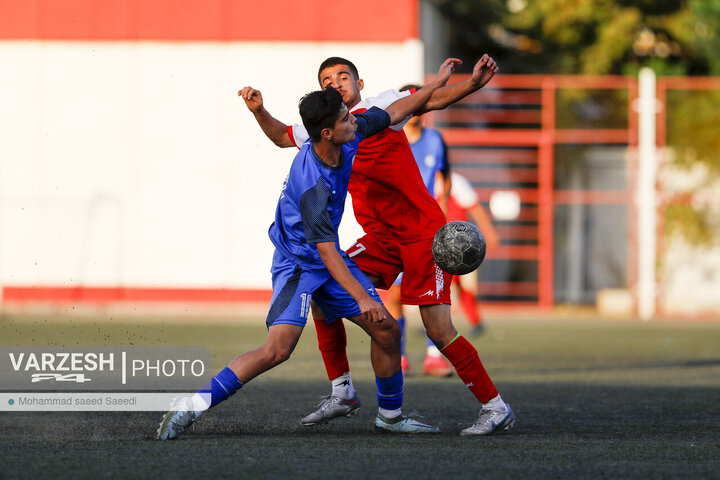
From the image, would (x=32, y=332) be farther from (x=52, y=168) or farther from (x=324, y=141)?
(x=324, y=141)

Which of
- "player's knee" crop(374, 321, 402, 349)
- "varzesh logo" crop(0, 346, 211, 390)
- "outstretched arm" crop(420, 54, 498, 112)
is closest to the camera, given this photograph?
"player's knee" crop(374, 321, 402, 349)

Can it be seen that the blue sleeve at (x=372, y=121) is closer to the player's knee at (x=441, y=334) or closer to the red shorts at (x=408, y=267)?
the red shorts at (x=408, y=267)

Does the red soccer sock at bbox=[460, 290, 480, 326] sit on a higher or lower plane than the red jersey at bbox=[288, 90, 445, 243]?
lower

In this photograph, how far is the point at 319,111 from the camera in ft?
17.9

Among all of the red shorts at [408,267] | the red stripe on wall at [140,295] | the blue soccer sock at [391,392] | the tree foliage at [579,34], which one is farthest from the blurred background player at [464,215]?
the tree foliage at [579,34]

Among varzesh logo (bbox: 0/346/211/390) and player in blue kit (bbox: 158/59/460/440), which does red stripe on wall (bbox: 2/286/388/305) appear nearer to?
varzesh logo (bbox: 0/346/211/390)

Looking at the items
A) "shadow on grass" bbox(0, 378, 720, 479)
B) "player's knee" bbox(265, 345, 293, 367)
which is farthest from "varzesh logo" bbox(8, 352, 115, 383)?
"player's knee" bbox(265, 345, 293, 367)

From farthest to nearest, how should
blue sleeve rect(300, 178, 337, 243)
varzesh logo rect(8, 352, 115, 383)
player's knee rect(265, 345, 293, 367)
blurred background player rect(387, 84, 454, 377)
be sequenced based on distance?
blurred background player rect(387, 84, 454, 377), varzesh logo rect(8, 352, 115, 383), player's knee rect(265, 345, 293, 367), blue sleeve rect(300, 178, 337, 243)

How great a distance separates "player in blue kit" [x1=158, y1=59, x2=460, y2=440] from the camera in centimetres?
547

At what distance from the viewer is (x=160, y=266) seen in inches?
774

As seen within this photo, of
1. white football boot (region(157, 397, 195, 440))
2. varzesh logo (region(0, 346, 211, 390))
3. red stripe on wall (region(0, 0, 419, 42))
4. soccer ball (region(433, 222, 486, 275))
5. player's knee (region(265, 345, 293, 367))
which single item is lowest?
varzesh logo (region(0, 346, 211, 390))

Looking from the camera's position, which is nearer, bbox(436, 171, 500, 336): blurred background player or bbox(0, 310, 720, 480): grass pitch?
bbox(0, 310, 720, 480): grass pitch

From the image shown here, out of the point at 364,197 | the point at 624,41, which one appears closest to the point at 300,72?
the point at 624,41

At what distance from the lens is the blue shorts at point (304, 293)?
5.65m
